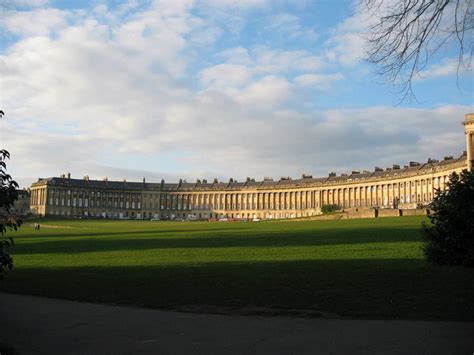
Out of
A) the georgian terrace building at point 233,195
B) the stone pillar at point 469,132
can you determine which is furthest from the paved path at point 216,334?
the georgian terrace building at point 233,195

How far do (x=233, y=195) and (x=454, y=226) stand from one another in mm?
168895

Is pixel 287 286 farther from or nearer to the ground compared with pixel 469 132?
nearer to the ground

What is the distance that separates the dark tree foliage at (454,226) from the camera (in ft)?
51.1

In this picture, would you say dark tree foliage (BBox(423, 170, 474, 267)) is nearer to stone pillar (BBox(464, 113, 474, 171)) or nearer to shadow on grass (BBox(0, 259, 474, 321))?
shadow on grass (BBox(0, 259, 474, 321))

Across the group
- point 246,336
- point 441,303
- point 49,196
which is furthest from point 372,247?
point 49,196

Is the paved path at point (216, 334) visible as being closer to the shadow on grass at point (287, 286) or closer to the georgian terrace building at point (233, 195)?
the shadow on grass at point (287, 286)

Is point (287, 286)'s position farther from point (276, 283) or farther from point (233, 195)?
point (233, 195)

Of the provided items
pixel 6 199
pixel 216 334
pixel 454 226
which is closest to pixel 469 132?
pixel 454 226

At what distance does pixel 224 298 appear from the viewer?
1275 centimetres

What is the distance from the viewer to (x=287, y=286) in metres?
13.9

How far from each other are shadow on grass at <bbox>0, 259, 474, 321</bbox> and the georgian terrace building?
361 feet

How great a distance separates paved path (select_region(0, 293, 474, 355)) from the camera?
811 cm

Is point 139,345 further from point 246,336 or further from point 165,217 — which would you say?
point 165,217

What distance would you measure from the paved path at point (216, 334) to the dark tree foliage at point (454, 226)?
670 centimetres
